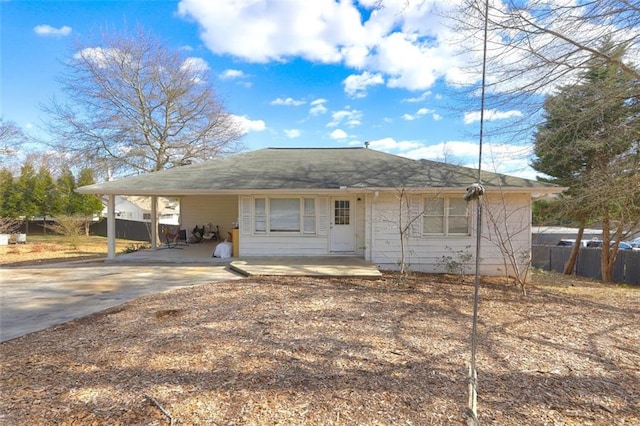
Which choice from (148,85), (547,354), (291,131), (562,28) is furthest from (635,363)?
(148,85)

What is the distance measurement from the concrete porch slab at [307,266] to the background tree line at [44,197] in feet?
72.6

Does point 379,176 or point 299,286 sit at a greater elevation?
point 379,176

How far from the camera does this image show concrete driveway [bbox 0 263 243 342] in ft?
16.4

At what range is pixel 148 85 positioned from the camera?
2011 centimetres

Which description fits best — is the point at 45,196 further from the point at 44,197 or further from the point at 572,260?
the point at 572,260

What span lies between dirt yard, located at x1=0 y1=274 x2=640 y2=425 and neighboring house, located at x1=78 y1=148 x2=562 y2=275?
3614 millimetres

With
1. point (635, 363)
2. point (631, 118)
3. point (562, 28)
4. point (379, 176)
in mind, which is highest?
point (562, 28)

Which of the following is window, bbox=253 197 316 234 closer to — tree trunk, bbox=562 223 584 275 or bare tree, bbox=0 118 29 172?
tree trunk, bbox=562 223 584 275

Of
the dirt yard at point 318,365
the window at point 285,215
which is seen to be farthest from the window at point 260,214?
the dirt yard at point 318,365

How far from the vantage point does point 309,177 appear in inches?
410

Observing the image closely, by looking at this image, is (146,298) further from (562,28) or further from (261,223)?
(562,28)

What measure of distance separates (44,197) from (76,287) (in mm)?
25673

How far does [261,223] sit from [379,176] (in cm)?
400

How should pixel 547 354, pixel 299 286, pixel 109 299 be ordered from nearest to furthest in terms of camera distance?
pixel 547 354
pixel 109 299
pixel 299 286
